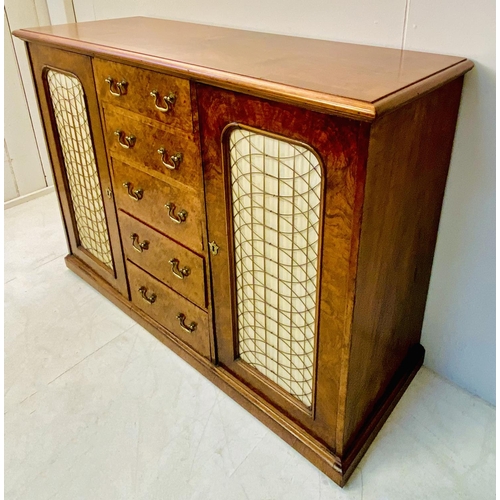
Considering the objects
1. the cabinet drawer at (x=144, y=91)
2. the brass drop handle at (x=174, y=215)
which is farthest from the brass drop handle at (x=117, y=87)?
the brass drop handle at (x=174, y=215)

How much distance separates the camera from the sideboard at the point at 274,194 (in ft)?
3.04

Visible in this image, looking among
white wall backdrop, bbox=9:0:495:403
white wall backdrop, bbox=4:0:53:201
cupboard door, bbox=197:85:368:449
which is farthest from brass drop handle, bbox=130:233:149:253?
white wall backdrop, bbox=4:0:53:201

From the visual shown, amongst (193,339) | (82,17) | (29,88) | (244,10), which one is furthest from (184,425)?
(29,88)

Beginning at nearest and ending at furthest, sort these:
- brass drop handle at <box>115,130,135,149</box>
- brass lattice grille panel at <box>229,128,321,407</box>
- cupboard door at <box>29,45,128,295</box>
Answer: brass lattice grille panel at <box>229,128,321,407</box>
brass drop handle at <box>115,130,135,149</box>
cupboard door at <box>29,45,128,295</box>

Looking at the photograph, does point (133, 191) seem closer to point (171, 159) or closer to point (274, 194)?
point (171, 159)

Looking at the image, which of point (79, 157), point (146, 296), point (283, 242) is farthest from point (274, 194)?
point (79, 157)

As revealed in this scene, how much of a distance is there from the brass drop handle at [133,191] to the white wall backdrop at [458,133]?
60 centimetres

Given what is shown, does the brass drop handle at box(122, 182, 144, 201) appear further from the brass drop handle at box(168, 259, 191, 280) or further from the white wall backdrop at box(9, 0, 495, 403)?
the white wall backdrop at box(9, 0, 495, 403)

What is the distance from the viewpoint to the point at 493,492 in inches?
47.3

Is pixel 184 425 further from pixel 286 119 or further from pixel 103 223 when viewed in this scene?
pixel 286 119

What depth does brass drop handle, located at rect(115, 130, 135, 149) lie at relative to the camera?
1359 millimetres

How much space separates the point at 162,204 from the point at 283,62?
Answer: 21.2 inches

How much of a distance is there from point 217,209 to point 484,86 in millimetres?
683

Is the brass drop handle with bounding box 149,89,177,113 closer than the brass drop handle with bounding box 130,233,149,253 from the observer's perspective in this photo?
Yes
